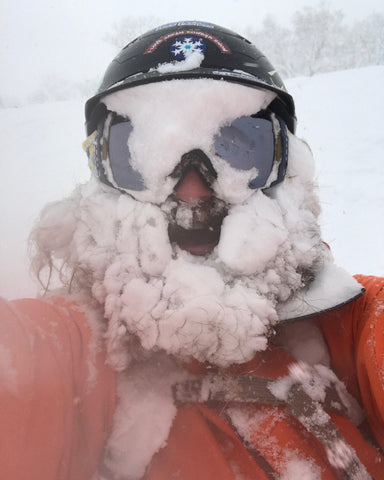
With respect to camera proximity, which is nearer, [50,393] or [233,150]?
[50,393]

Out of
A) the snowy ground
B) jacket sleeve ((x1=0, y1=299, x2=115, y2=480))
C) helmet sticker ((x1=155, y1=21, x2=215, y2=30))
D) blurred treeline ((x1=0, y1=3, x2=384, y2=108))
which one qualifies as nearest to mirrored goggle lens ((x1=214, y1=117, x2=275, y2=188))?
helmet sticker ((x1=155, y1=21, x2=215, y2=30))

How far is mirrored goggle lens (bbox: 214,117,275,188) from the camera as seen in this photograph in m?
1.28

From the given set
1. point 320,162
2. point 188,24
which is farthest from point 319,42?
point 188,24

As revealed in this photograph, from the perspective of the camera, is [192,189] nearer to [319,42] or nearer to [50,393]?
[50,393]

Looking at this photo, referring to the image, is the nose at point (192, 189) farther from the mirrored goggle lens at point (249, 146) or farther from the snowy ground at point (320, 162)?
the snowy ground at point (320, 162)

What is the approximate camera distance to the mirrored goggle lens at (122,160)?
127cm

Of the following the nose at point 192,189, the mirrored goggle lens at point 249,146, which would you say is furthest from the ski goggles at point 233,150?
the nose at point 192,189

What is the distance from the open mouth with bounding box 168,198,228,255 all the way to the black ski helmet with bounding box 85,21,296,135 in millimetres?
479

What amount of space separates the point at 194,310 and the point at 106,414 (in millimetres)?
423

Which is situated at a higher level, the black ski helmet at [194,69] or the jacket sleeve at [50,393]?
the black ski helmet at [194,69]

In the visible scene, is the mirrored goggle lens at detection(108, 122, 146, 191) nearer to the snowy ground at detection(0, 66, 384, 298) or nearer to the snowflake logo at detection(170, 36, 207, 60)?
the snowflake logo at detection(170, 36, 207, 60)

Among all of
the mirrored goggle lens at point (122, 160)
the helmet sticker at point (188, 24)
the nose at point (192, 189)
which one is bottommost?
the nose at point (192, 189)

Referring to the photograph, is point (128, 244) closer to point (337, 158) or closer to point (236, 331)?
point (236, 331)

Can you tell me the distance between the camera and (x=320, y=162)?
23.1 ft
